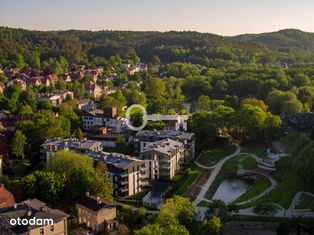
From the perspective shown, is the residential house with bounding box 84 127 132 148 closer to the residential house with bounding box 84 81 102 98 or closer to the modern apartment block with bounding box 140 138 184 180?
the modern apartment block with bounding box 140 138 184 180

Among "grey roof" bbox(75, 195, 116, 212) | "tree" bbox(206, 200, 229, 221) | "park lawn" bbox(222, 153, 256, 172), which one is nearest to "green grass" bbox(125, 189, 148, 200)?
"grey roof" bbox(75, 195, 116, 212)

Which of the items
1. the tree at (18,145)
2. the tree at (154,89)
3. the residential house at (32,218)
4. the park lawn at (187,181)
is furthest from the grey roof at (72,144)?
the tree at (154,89)

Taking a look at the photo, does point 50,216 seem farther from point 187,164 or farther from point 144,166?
point 187,164

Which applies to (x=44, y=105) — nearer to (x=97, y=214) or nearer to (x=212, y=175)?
(x=212, y=175)

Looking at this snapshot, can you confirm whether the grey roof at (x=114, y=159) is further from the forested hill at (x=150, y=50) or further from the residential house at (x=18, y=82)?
the forested hill at (x=150, y=50)

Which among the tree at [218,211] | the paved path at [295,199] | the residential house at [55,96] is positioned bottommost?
the paved path at [295,199]

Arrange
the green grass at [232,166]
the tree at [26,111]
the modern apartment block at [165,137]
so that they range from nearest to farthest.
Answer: the green grass at [232,166]
the modern apartment block at [165,137]
the tree at [26,111]

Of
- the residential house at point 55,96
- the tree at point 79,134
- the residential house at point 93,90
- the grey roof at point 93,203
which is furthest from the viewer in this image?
the residential house at point 93,90
